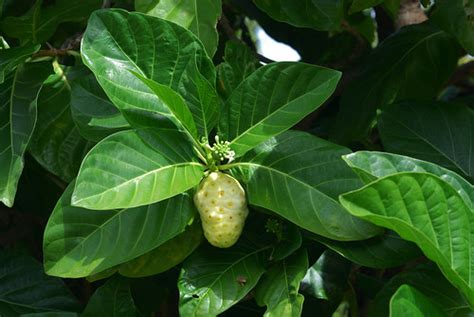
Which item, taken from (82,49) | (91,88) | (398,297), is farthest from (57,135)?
(398,297)

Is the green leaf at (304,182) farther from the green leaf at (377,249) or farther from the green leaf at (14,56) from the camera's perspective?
the green leaf at (14,56)

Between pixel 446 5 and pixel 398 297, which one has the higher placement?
pixel 446 5

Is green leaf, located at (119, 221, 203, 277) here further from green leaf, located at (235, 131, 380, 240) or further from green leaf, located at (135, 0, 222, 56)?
green leaf, located at (135, 0, 222, 56)

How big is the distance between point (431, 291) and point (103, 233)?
0.41m

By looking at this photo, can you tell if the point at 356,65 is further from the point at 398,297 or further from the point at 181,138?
the point at 398,297

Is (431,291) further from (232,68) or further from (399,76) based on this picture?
(399,76)

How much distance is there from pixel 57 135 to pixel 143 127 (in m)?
0.26

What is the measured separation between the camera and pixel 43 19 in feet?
4.47

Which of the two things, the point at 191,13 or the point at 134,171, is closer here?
the point at 134,171

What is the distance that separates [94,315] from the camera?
1.20 metres

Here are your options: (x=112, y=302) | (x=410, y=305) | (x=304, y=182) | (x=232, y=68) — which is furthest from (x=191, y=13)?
(x=410, y=305)

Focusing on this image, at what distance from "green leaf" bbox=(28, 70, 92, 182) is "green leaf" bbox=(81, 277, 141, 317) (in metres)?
0.18

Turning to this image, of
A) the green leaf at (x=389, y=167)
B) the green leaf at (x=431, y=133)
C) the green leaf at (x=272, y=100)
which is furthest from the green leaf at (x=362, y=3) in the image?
the green leaf at (x=389, y=167)

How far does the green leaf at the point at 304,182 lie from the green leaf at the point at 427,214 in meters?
0.12
